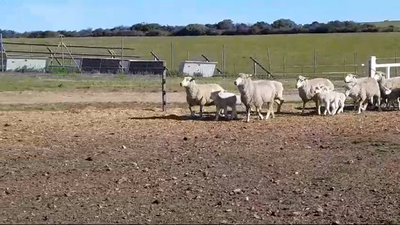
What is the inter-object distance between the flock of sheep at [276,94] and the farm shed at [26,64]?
1336 inches

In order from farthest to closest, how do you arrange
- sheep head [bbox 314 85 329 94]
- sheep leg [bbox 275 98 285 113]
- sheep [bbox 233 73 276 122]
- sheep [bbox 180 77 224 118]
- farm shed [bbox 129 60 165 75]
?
farm shed [bbox 129 60 165 75] → sheep leg [bbox 275 98 285 113] → sheep head [bbox 314 85 329 94] → sheep [bbox 180 77 224 118] → sheep [bbox 233 73 276 122]

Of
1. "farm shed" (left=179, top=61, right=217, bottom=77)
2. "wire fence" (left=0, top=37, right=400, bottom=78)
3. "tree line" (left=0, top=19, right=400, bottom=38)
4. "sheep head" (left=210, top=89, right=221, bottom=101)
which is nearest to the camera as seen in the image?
"sheep head" (left=210, top=89, right=221, bottom=101)

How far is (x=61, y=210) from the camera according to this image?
407 inches

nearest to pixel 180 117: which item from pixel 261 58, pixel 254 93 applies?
pixel 254 93

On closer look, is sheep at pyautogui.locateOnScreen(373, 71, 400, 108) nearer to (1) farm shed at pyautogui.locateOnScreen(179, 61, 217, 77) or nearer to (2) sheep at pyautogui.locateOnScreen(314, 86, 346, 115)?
(2) sheep at pyautogui.locateOnScreen(314, 86, 346, 115)

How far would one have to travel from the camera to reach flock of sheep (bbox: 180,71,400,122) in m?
21.3

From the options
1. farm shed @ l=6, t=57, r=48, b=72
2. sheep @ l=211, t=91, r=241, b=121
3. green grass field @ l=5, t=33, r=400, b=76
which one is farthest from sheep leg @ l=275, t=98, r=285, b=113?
green grass field @ l=5, t=33, r=400, b=76

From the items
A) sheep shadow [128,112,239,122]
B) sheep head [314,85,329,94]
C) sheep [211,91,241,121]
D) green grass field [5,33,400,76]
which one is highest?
green grass field [5,33,400,76]

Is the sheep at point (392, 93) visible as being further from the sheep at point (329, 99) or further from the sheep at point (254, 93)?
the sheep at point (254, 93)

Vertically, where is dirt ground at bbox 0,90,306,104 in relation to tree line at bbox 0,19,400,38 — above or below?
below

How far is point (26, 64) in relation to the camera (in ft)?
182

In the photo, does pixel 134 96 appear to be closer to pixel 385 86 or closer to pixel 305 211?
pixel 385 86

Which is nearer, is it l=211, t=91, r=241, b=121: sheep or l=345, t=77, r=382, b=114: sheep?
l=211, t=91, r=241, b=121: sheep

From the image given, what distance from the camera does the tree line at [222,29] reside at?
109 metres
